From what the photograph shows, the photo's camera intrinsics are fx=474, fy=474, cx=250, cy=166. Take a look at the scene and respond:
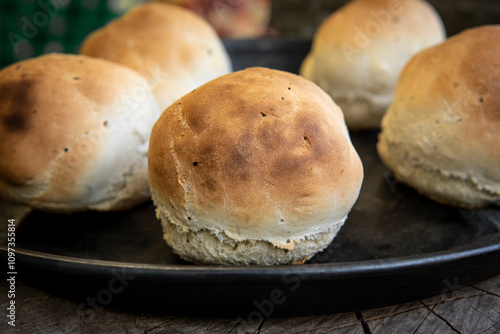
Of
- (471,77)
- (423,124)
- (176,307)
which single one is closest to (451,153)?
(423,124)

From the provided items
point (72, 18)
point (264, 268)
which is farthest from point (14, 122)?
point (72, 18)

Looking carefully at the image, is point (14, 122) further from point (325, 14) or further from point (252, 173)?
point (325, 14)
